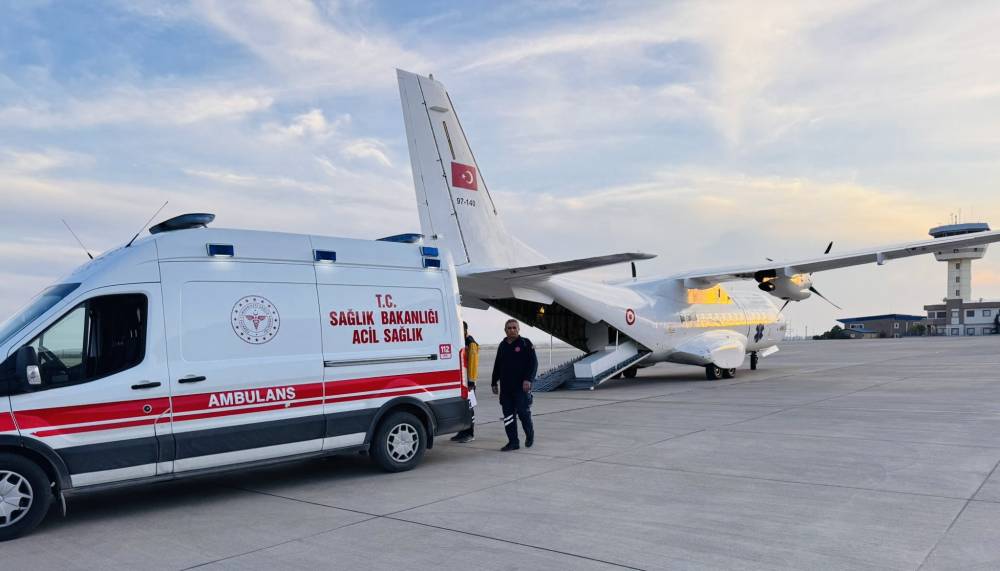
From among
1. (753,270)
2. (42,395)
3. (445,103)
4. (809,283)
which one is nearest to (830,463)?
(42,395)

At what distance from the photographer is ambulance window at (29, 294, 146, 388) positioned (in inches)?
245

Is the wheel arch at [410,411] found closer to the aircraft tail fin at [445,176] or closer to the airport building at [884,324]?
the aircraft tail fin at [445,176]

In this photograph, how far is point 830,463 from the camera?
324 inches

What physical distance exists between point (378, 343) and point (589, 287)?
1113 cm

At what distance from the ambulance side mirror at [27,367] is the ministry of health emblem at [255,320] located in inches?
65.7

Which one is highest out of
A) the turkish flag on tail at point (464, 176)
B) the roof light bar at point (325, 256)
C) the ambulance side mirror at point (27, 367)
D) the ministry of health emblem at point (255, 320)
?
the turkish flag on tail at point (464, 176)

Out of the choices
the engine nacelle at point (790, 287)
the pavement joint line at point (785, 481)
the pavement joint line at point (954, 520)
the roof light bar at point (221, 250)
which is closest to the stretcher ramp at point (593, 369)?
the engine nacelle at point (790, 287)

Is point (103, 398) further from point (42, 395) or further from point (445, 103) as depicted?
point (445, 103)

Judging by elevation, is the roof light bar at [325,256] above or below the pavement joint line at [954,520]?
above

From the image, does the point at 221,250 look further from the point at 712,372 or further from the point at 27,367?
the point at 712,372

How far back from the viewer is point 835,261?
1966 centimetres

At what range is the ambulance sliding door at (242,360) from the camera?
22.2 feet

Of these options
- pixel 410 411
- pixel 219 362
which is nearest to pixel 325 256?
pixel 219 362

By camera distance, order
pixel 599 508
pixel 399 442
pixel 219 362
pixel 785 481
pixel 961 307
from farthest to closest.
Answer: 1. pixel 961 307
2. pixel 399 442
3. pixel 785 481
4. pixel 219 362
5. pixel 599 508
